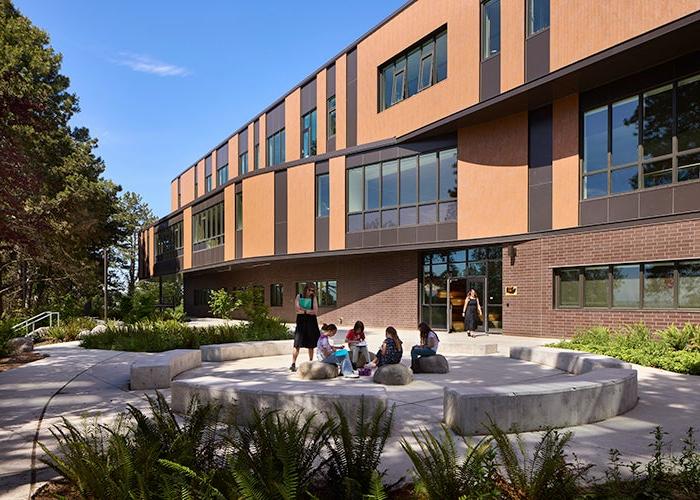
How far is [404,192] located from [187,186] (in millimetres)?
34459

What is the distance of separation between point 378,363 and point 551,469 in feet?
21.4

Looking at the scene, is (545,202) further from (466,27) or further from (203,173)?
(203,173)

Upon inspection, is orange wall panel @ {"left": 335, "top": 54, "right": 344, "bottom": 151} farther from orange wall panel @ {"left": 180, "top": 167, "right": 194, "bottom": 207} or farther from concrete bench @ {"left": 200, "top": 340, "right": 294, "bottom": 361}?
orange wall panel @ {"left": 180, "top": 167, "right": 194, "bottom": 207}

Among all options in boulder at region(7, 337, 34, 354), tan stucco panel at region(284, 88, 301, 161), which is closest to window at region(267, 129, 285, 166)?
tan stucco panel at region(284, 88, 301, 161)

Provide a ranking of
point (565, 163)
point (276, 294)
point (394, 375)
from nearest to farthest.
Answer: point (394, 375)
point (565, 163)
point (276, 294)

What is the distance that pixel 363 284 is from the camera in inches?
962

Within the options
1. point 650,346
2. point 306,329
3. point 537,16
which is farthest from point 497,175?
point 306,329

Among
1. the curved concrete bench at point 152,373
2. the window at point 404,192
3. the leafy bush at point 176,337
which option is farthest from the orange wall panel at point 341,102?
the curved concrete bench at point 152,373

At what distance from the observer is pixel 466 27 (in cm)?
1892

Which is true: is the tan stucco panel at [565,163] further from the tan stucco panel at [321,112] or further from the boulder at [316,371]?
the tan stucco panel at [321,112]

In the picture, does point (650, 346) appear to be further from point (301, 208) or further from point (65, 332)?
point (65, 332)

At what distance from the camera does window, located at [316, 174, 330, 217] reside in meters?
24.4

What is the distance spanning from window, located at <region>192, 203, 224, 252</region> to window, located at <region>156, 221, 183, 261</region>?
4.64m

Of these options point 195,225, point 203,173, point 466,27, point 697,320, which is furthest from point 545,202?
point 203,173
